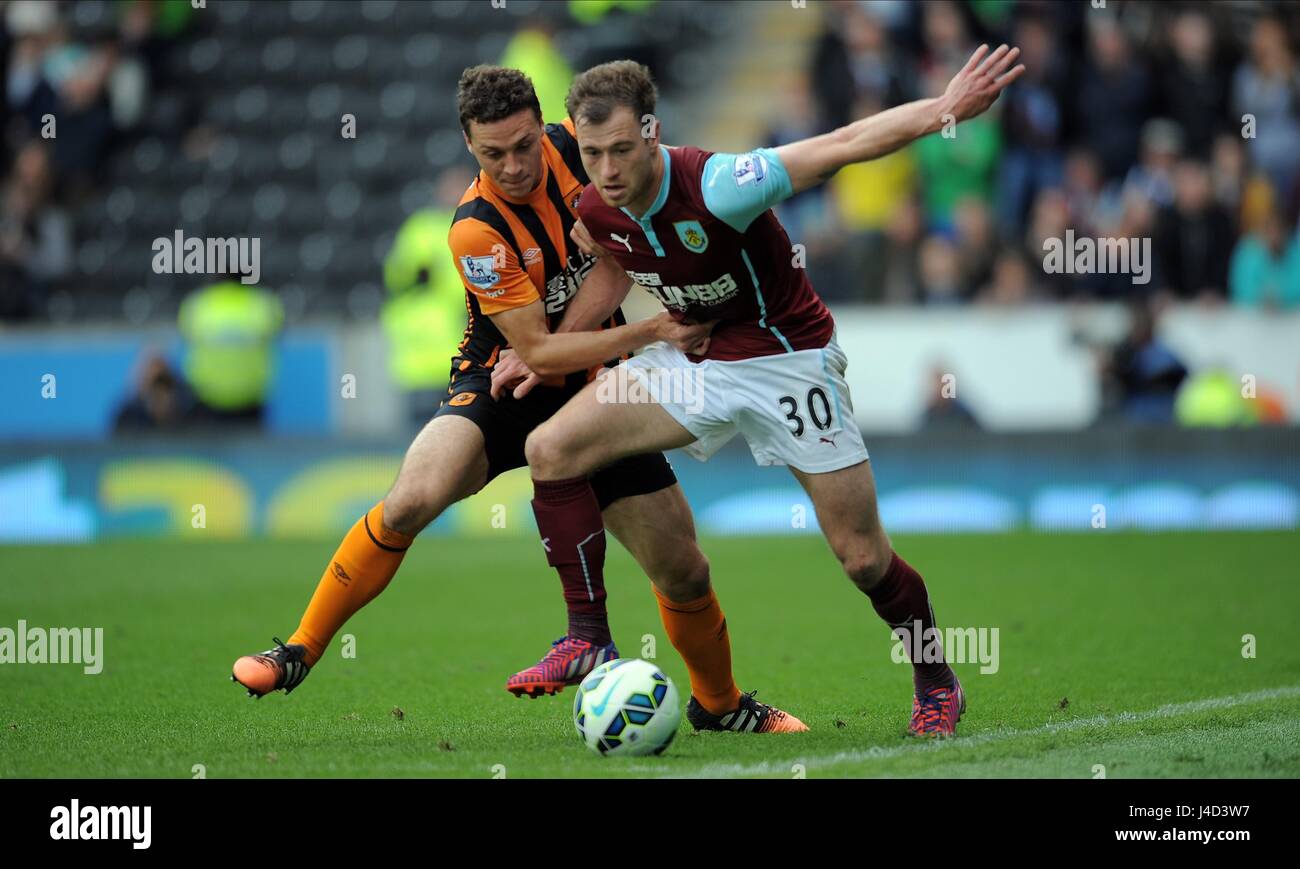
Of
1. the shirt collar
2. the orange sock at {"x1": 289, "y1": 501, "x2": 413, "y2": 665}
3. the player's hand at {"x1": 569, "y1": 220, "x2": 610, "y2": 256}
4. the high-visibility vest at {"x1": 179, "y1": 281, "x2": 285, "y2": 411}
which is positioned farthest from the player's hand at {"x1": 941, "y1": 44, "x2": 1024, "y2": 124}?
the high-visibility vest at {"x1": 179, "y1": 281, "x2": 285, "y2": 411}

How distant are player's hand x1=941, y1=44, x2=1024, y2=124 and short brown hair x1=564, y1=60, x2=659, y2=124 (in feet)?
3.22

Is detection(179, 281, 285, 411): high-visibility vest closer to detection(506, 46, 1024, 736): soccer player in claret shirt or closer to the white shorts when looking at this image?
detection(506, 46, 1024, 736): soccer player in claret shirt

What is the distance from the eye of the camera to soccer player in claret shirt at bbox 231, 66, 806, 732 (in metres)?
6.00

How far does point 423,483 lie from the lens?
608cm

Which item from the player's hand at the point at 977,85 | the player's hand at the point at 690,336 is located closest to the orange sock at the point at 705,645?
the player's hand at the point at 690,336

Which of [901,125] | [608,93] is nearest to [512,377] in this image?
[608,93]

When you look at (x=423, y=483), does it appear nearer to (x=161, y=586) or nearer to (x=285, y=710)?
(x=285, y=710)

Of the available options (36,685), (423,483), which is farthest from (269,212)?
(423,483)

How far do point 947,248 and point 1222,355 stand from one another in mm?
2347

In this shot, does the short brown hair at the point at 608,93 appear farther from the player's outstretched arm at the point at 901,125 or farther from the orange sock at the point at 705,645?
the orange sock at the point at 705,645

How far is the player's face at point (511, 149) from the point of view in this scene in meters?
5.95

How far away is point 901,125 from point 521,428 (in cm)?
184

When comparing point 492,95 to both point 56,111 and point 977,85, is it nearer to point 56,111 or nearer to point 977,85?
point 977,85

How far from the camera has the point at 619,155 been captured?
5.57 meters
